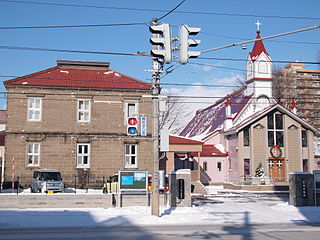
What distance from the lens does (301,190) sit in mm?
23000

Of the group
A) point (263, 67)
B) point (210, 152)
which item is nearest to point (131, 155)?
point (210, 152)

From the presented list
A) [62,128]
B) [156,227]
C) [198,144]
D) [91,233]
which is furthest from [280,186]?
[91,233]

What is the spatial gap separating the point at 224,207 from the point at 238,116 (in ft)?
73.2

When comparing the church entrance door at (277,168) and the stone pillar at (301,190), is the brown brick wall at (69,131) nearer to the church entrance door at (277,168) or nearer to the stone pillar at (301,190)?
the stone pillar at (301,190)

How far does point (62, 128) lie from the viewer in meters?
31.8

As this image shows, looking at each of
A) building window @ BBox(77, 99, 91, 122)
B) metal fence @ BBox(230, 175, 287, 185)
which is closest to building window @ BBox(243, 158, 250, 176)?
metal fence @ BBox(230, 175, 287, 185)

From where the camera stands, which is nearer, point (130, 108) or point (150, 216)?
point (150, 216)

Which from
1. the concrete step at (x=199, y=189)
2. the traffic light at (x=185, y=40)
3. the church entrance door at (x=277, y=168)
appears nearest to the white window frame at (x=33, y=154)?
the concrete step at (x=199, y=189)

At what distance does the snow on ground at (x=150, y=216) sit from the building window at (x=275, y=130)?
62.8 feet

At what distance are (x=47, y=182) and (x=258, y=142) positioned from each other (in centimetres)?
2259

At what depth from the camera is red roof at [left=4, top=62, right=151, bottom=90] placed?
105ft

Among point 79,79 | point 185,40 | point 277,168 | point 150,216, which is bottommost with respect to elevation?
point 150,216

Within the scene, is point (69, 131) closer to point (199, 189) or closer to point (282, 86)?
point (199, 189)

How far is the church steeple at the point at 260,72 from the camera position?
45.2m
